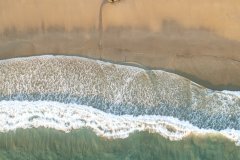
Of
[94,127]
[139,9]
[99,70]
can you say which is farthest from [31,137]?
[139,9]

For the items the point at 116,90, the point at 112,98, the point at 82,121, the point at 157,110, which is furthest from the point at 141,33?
the point at 82,121

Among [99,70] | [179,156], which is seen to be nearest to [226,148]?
[179,156]

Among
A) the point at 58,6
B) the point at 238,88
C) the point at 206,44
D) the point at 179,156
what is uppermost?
the point at 58,6

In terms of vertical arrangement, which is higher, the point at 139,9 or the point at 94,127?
the point at 139,9

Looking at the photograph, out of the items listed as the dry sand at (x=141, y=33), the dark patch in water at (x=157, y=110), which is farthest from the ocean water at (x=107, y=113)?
the dry sand at (x=141, y=33)

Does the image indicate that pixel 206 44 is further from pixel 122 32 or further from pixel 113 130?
pixel 113 130

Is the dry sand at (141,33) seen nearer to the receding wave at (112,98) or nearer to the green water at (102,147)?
the receding wave at (112,98)
